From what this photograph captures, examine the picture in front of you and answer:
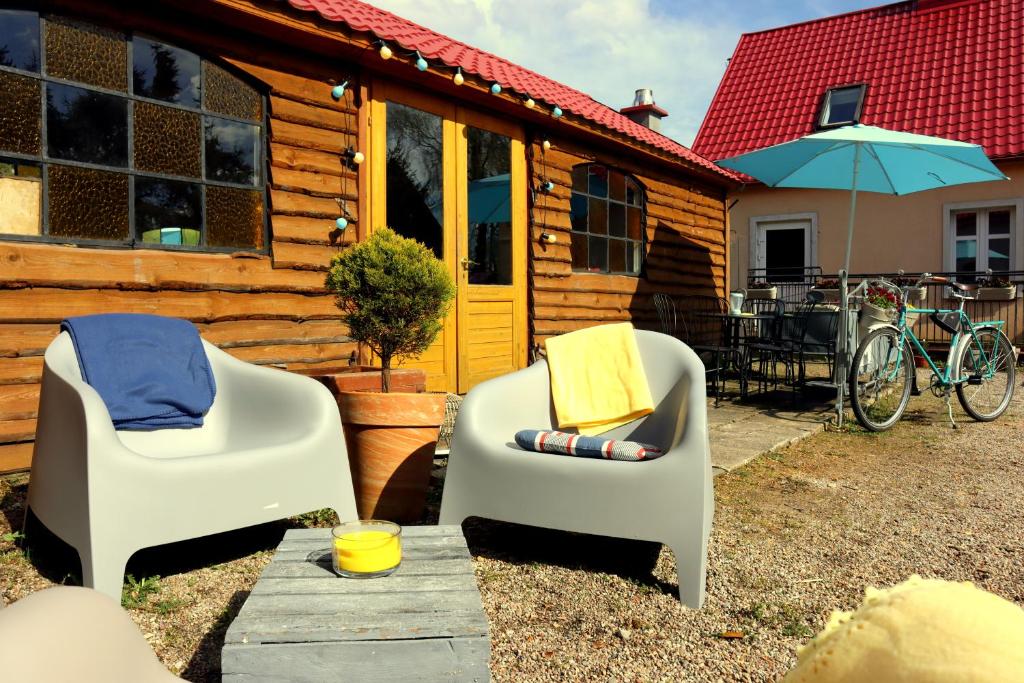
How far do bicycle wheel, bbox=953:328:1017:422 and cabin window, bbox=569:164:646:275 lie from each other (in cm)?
333

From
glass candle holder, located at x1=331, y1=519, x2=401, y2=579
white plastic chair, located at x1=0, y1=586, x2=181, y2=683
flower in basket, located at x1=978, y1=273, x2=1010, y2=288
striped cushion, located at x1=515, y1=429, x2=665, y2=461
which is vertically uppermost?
flower in basket, located at x1=978, y1=273, x2=1010, y2=288

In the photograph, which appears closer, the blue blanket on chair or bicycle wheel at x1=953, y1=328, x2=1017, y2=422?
the blue blanket on chair

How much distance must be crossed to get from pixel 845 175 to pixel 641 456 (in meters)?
5.82

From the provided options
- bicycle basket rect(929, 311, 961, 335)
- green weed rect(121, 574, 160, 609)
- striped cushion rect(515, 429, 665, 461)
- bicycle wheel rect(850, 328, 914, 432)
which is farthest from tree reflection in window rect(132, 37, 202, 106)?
bicycle basket rect(929, 311, 961, 335)

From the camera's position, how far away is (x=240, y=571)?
2.44 metres

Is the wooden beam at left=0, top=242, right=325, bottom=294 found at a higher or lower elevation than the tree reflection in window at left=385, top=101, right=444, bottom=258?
lower

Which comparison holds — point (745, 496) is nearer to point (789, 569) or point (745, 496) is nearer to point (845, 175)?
point (789, 569)

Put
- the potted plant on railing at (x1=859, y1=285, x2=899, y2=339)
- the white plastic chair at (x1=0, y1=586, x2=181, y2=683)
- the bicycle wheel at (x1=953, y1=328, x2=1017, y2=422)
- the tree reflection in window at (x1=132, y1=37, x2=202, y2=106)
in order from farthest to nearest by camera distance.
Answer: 1. the potted plant on railing at (x1=859, y1=285, x2=899, y2=339)
2. the bicycle wheel at (x1=953, y1=328, x2=1017, y2=422)
3. the tree reflection in window at (x1=132, y1=37, x2=202, y2=106)
4. the white plastic chair at (x1=0, y1=586, x2=181, y2=683)

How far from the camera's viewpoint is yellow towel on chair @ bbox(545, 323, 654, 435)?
303 cm

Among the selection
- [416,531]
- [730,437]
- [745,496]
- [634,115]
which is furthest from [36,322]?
[634,115]

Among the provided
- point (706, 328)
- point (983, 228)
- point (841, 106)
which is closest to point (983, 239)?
point (983, 228)

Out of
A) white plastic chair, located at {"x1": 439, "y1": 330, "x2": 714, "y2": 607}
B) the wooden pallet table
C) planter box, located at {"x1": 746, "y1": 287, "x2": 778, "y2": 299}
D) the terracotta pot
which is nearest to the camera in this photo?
the wooden pallet table

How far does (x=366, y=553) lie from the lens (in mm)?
1623

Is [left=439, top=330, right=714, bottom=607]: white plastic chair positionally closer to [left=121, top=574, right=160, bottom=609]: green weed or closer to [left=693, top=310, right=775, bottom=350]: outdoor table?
[left=121, top=574, right=160, bottom=609]: green weed
